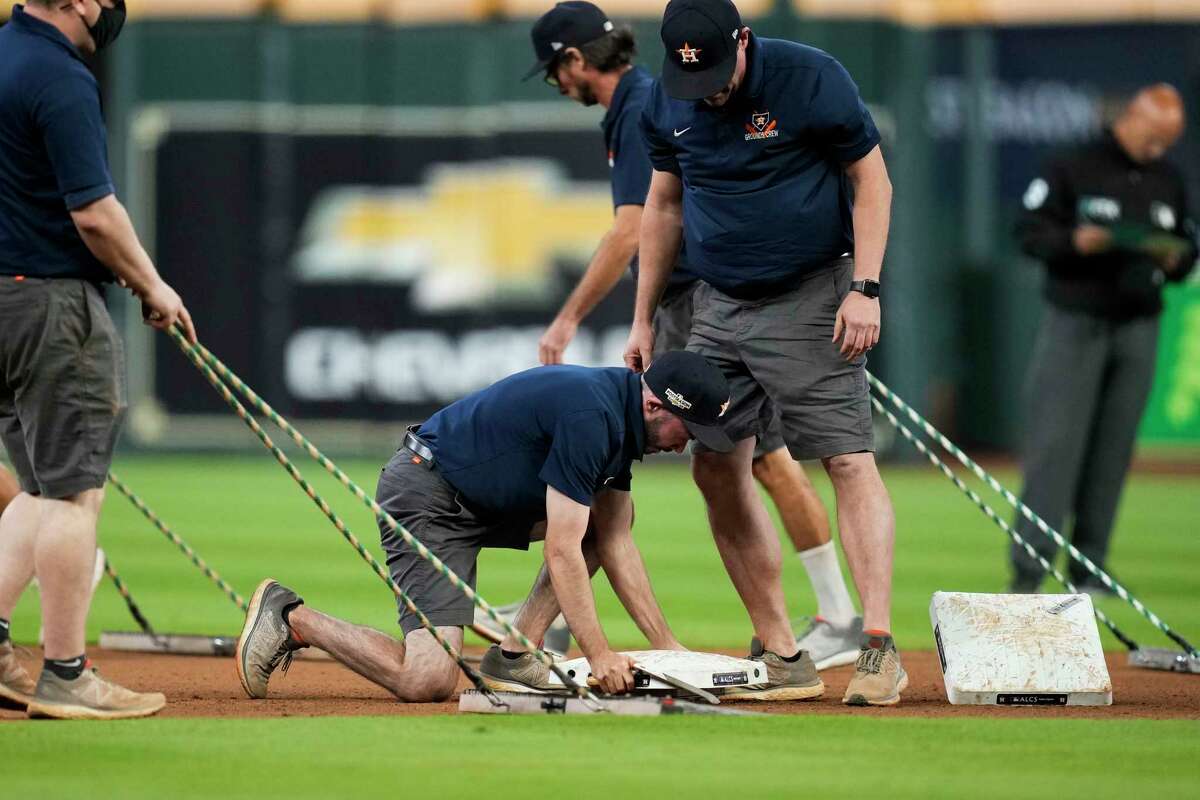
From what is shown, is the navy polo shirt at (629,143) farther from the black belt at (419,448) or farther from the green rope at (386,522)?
the green rope at (386,522)

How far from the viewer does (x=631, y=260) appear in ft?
30.2

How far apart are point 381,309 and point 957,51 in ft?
30.4

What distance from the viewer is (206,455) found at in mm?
22609

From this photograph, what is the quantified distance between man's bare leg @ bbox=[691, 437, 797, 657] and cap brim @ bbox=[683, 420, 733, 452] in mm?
762

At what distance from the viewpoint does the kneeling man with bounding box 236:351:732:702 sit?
6.96 m

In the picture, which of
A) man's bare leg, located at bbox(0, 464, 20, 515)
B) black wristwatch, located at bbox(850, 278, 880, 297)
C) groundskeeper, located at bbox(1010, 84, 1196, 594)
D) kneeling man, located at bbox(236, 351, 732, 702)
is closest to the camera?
kneeling man, located at bbox(236, 351, 732, 702)

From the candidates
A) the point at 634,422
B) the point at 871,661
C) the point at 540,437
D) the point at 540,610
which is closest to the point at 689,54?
the point at 634,422

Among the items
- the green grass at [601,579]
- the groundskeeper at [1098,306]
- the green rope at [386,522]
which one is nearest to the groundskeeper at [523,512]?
the green rope at [386,522]

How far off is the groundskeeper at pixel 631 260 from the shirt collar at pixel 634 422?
1.54 meters

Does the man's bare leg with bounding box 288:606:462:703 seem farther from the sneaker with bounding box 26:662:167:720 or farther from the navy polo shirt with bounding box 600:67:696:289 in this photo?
the navy polo shirt with bounding box 600:67:696:289

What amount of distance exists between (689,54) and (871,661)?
2.29 m

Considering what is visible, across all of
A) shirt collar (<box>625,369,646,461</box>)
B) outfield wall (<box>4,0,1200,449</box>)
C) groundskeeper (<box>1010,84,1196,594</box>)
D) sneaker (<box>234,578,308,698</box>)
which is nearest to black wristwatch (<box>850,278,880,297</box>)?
shirt collar (<box>625,369,646,461</box>)

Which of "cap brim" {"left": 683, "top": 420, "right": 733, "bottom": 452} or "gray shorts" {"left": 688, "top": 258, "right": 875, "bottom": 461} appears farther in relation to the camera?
"gray shorts" {"left": 688, "top": 258, "right": 875, "bottom": 461}

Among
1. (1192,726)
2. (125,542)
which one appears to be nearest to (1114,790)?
(1192,726)
